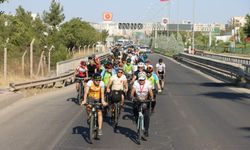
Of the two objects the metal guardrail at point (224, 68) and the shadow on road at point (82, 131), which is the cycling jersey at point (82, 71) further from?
the metal guardrail at point (224, 68)

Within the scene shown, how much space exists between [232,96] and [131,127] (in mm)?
11515

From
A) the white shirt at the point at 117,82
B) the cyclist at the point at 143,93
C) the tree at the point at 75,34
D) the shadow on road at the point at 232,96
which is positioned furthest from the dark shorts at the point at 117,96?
the tree at the point at 75,34

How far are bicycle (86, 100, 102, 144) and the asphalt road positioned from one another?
19 cm

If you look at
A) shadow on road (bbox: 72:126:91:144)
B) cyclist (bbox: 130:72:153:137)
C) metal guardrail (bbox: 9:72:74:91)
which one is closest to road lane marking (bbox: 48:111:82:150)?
shadow on road (bbox: 72:126:91:144)

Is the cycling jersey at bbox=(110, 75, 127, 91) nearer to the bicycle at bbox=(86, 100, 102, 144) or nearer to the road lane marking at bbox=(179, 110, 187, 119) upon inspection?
the bicycle at bbox=(86, 100, 102, 144)

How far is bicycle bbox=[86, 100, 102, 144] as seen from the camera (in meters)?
11.4

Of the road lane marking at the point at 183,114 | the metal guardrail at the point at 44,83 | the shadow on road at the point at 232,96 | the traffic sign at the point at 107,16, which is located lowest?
the shadow on road at the point at 232,96

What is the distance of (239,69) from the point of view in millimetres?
31859

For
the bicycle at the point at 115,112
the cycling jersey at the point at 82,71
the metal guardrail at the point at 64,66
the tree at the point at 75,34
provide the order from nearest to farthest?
1. the bicycle at the point at 115,112
2. the cycling jersey at the point at 82,71
3. the metal guardrail at the point at 64,66
4. the tree at the point at 75,34

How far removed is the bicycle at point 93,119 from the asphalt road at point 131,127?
0.19 meters

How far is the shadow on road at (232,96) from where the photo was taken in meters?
22.4

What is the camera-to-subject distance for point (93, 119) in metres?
11.6

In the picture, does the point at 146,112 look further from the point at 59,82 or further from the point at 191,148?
the point at 59,82

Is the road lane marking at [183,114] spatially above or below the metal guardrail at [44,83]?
below
